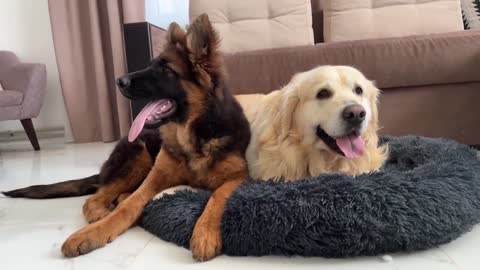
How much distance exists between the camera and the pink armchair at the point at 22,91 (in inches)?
150

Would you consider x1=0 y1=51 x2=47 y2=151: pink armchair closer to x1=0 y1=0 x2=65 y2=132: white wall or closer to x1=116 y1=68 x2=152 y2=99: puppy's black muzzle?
x1=0 y1=0 x2=65 y2=132: white wall

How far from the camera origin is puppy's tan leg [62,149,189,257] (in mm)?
1278

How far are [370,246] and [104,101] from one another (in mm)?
3663

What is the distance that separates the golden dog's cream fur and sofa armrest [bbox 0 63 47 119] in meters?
3.05

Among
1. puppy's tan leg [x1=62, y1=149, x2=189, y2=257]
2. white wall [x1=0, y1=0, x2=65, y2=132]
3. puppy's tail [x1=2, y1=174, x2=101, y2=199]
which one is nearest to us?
puppy's tan leg [x1=62, y1=149, x2=189, y2=257]

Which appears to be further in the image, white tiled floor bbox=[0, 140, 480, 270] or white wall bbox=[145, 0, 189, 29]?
white wall bbox=[145, 0, 189, 29]

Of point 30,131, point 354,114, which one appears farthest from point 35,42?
point 354,114

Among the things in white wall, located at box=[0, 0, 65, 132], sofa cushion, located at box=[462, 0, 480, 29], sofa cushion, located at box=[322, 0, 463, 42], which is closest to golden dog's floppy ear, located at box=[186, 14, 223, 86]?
sofa cushion, located at box=[322, 0, 463, 42]

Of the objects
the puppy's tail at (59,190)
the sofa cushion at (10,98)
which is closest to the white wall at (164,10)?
the sofa cushion at (10,98)

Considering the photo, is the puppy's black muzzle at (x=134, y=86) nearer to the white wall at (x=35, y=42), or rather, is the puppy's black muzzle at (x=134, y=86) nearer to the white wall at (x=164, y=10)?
the white wall at (x=164, y=10)

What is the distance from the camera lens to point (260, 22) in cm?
340

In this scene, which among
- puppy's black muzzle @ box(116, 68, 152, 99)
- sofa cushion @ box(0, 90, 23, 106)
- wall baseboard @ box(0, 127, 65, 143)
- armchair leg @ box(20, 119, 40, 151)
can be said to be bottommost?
wall baseboard @ box(0, 127, 65, 143)

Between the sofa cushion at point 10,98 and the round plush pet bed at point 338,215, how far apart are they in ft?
9.87

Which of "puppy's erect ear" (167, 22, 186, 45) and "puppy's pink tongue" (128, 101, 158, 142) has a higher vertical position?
"puppy's erect ear" (167, 22, 186, 45)
